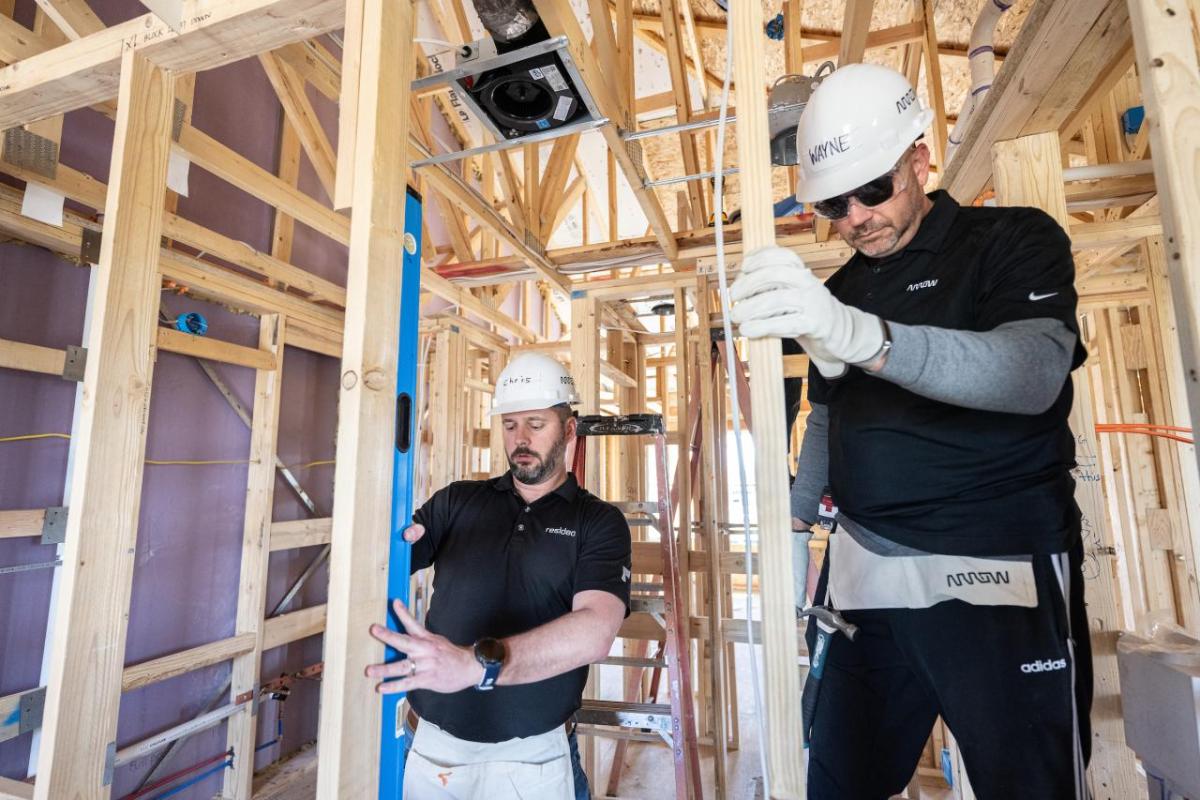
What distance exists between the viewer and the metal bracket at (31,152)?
5.58ft

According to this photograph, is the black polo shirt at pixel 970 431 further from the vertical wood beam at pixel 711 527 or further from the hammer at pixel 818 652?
the vertical wood beam at pixel 711 527

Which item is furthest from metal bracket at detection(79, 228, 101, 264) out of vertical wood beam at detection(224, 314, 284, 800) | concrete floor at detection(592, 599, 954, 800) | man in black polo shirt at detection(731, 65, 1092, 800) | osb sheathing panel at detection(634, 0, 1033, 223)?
concrete floor at detection(592, 599, 954, 800)

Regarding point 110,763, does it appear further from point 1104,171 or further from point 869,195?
point 1104,171

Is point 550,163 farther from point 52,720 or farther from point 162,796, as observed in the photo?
point 162,796

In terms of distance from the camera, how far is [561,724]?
159cm

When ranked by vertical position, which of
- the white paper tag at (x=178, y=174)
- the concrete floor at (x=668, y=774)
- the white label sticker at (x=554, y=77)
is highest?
the white label sticker at (x=554, y=77)

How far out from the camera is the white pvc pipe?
5.37ft

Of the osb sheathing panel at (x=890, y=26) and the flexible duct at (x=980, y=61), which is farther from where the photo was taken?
the osb sheathing panel at (x=890, y=26)

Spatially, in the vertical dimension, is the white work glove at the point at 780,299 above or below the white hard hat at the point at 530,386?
below

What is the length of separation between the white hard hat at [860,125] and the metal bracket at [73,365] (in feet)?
8.45

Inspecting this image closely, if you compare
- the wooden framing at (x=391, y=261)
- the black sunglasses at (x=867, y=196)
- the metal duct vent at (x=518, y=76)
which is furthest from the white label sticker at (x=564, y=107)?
the black sunglasses at (x=867, y=196)

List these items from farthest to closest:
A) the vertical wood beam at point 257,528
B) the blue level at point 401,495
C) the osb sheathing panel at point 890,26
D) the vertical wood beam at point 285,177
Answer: the osb sheathing panel at point 890,26
the vertical wood beam at point 285,177
the vertical wood beam at point 257,528
the blue level at point 401,495

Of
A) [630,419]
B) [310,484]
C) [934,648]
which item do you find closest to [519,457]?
[630,419]

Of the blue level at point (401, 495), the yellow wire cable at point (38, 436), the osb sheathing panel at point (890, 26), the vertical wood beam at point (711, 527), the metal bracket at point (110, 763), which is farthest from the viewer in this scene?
the osb sheathing panel at point (890, 26)
